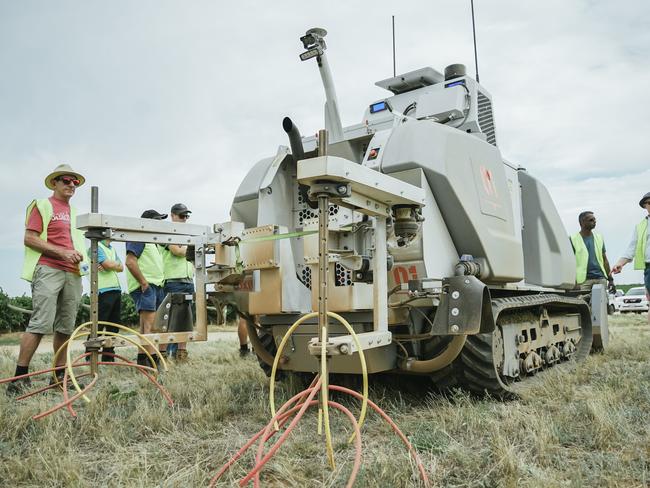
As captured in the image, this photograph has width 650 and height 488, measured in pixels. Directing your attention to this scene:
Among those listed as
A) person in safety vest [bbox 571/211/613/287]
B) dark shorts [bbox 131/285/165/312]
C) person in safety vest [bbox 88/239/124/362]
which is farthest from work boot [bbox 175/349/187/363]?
person in safety vest [bbox 571/211/613/287]

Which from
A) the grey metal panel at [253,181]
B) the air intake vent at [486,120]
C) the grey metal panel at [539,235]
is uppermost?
the air intake vent at [486,120]

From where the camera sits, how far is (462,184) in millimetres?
4172

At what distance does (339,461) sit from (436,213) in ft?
6.04

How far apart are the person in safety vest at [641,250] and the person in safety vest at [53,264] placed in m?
6.25

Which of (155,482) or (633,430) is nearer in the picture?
(155,482)

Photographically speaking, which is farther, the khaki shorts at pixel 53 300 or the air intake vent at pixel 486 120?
the air intake vent at pixel 486 120

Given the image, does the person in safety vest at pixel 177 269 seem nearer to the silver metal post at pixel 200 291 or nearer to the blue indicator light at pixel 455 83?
the silver metal post at pixel 200 291

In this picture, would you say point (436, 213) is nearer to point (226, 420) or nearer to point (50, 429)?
point (226, 420)

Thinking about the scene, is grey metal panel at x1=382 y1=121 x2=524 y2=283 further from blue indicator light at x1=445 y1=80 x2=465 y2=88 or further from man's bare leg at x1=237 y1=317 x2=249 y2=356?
man's bare leg at x1=237 y1=317 x2=249 y2=356

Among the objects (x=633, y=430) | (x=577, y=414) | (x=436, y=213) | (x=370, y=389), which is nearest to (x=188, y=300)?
(x=370, y=389)

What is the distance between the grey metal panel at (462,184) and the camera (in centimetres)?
405

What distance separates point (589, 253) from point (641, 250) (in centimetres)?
61

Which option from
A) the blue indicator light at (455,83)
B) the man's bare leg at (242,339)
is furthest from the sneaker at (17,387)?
the blue indicator light at (455,83)

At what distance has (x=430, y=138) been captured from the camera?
4.13 m
